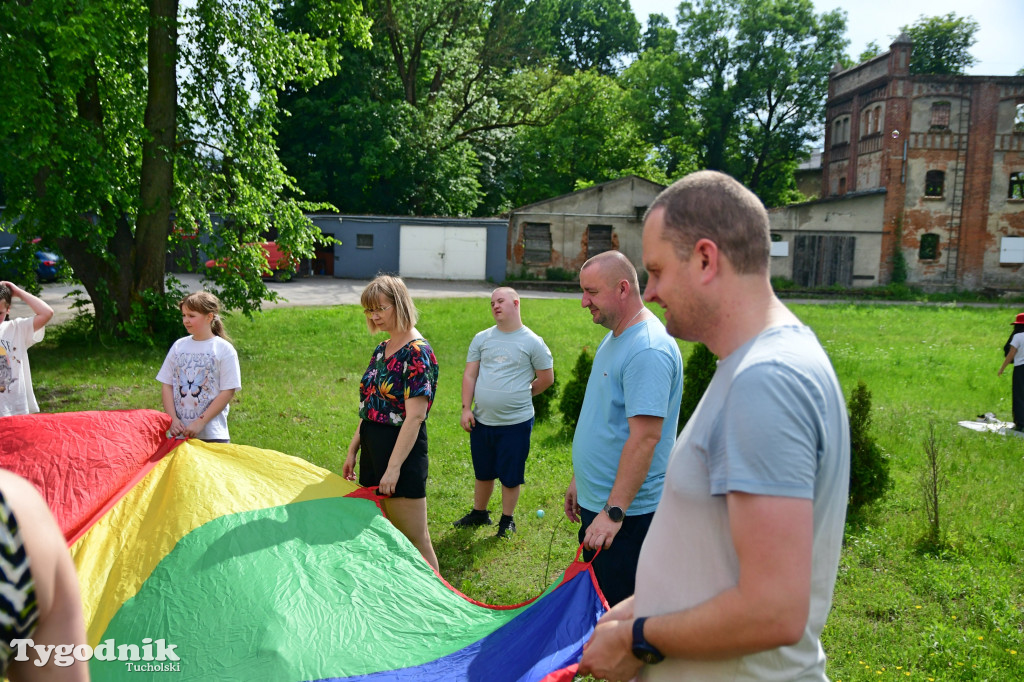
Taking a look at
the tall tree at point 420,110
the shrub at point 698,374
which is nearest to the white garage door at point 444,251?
the tall tree at point 420,110

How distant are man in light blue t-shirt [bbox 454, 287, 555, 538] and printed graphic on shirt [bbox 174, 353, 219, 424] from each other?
6.74 feet

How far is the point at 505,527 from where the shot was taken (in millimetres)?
6422

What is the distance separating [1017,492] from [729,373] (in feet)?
24.4

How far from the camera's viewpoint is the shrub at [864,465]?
6625 millimetres

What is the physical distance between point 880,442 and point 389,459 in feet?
23.6

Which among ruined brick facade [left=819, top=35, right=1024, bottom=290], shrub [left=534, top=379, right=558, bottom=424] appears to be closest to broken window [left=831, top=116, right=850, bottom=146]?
ruined brick facade [left=819, top=35, right=1024, bottom=290]

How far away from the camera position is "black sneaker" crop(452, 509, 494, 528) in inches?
261

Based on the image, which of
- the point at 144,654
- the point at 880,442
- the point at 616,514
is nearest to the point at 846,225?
the point at 880,442

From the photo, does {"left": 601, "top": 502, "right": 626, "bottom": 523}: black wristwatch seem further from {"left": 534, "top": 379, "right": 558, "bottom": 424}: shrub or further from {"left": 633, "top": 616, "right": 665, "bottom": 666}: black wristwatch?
{"left": 534, "top": 379, "right": 558, "bottom": 424}: shrub

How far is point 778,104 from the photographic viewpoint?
44344 mm

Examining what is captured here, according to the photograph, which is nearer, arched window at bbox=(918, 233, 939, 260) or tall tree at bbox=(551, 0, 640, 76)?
arched window at bbox=(918, 233, 939, 260)

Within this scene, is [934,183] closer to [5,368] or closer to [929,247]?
[929,247]

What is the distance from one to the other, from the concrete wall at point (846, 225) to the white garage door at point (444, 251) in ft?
42.7

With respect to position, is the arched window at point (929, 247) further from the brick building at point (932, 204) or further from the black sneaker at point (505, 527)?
the black sneaker at point (505, 527)
